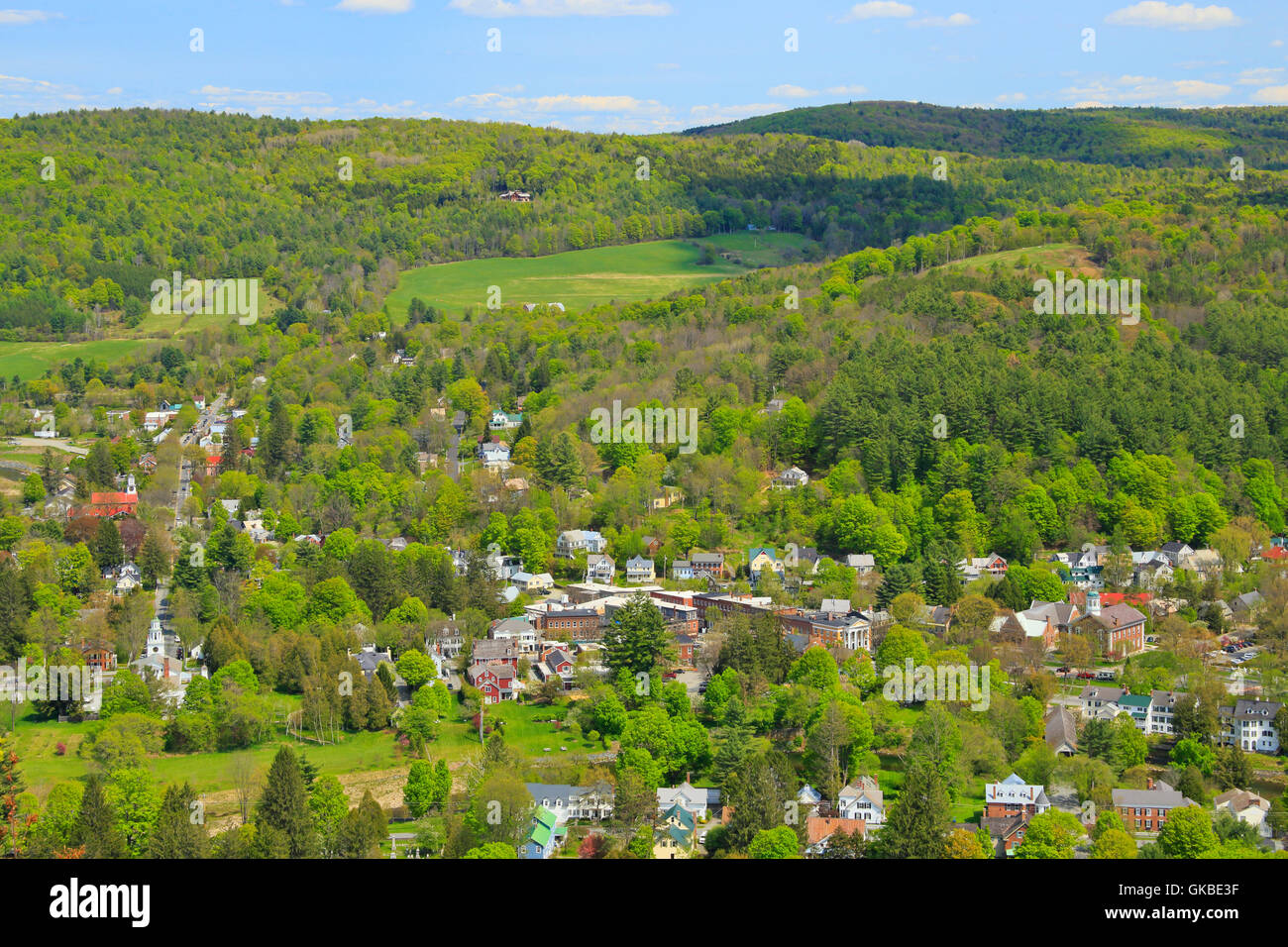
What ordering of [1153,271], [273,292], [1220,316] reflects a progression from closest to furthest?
[1220,316] < [1153,271] < [273,292]

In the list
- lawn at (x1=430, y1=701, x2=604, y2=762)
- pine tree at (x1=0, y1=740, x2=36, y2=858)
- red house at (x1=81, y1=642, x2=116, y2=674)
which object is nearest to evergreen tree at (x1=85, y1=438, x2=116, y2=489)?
red house at (x1=81, y1=642, x2=116, y2=674)

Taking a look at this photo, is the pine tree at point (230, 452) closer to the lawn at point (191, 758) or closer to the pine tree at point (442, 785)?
the lawn at point (191, 758)

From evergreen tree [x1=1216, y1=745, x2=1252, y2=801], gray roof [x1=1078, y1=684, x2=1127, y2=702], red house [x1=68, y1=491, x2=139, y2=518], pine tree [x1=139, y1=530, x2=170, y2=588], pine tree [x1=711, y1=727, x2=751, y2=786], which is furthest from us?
red house [x1=68, y1=491, x2=139, y2=518]

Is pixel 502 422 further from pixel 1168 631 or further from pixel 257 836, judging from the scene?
pixel 257 836

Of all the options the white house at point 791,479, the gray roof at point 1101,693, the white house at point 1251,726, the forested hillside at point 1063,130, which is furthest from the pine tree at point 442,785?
the forested hillside at point 1063,130

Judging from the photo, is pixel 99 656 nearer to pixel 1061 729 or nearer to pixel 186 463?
pixel 186 463

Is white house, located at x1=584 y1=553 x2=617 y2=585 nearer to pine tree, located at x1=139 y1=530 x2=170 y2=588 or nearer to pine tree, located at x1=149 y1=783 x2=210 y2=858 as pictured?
pine tree, located at x1=139 y1=530 x2=170 y2=588
